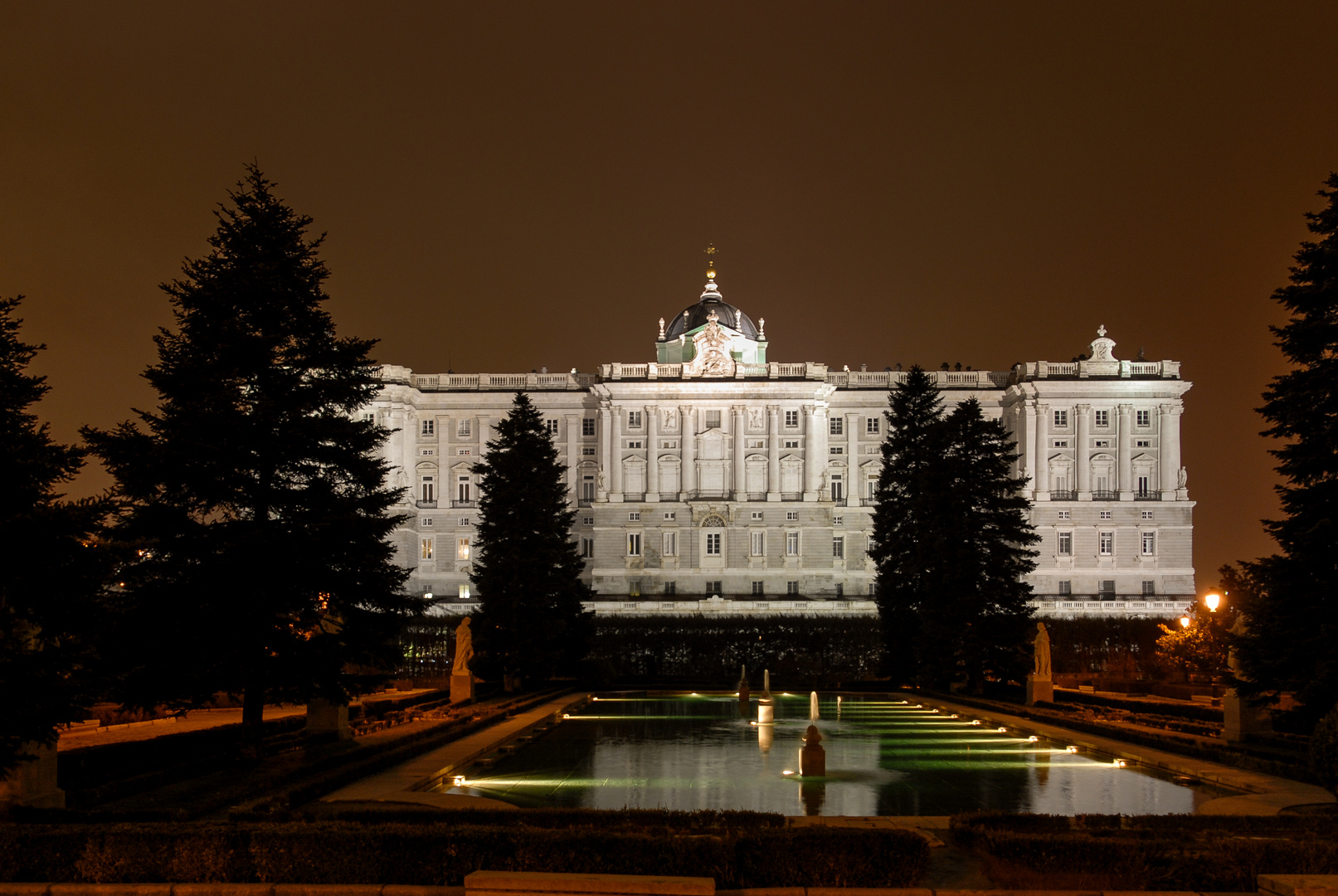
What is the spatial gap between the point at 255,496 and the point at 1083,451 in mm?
91478

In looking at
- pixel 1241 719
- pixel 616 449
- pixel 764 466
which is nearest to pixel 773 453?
pixel 764 466

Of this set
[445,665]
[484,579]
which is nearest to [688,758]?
[484,579]

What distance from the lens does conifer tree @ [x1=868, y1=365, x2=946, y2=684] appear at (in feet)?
155

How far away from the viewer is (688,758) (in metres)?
24.2

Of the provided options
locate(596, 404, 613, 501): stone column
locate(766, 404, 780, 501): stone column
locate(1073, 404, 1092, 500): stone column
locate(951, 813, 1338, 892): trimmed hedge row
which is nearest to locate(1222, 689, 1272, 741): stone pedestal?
locate(951, 813, 1338, 892): trimmed hedge row

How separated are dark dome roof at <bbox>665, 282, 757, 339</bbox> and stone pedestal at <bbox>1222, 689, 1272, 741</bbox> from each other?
88369 millimetres

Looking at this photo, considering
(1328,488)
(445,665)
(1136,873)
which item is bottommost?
(445,665)

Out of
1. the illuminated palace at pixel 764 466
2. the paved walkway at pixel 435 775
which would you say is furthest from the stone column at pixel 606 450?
the paved walkway at pixel 435 775

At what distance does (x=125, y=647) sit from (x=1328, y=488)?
23.2 metres

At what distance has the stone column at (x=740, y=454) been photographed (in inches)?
4021

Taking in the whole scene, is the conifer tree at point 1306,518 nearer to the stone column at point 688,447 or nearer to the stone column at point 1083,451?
the stone column at point 688,447

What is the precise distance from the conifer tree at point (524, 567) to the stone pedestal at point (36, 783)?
2942 cm

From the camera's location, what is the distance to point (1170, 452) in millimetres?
102938

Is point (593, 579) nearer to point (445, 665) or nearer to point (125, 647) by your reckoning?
point (445, 665)
